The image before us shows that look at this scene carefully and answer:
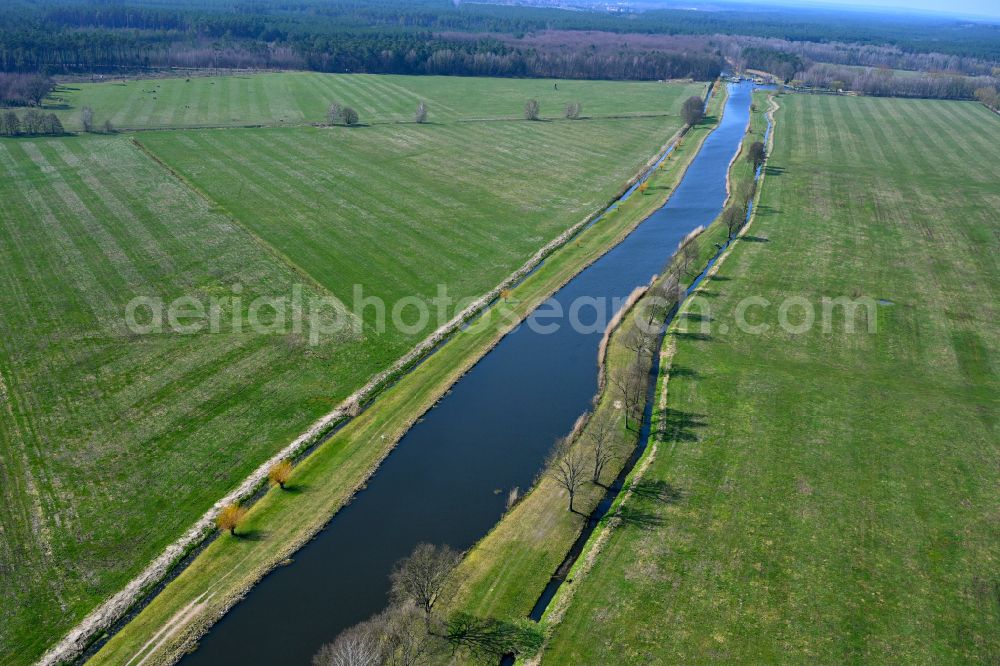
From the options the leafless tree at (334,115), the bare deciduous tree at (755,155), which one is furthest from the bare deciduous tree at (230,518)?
the leafless tree at (334,115)

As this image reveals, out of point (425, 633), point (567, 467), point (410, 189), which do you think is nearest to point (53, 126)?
point (410, 189)

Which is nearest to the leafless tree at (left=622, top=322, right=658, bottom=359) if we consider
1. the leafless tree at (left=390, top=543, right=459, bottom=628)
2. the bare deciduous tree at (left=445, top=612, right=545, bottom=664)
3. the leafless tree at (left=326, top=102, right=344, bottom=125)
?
the leafless tree at (left=390, top=543, right=459, bottom=628)

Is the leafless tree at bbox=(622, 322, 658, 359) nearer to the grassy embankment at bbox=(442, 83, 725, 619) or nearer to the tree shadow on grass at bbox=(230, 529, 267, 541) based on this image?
the grassy embankment at bbox=(442, 83, 725, 619)

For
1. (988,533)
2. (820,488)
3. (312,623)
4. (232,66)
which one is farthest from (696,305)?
(232,66)

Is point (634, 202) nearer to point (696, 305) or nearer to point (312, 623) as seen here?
point (696, 305)

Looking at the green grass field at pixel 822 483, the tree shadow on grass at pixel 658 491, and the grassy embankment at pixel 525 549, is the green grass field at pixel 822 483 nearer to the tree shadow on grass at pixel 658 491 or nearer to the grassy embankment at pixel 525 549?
the tree shadow on grass at pixel 658 491

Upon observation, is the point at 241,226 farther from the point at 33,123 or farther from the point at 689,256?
the point at 33,123


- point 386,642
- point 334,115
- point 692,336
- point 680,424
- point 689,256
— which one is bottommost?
point 386,642
